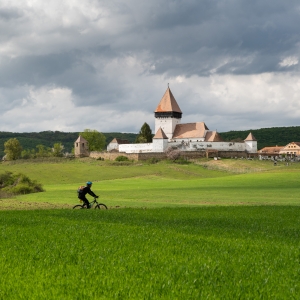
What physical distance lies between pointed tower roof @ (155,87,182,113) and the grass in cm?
10700

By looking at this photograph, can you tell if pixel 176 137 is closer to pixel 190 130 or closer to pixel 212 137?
pixel 190 130

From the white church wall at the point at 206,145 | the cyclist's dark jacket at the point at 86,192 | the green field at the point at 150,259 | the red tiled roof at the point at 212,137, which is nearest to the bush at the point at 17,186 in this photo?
the cyclist's dark jacket at the point at 86,192

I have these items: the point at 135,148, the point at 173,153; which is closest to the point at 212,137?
the point at 173,153

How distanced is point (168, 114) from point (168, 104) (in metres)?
3.24

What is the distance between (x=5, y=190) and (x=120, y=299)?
1814 inches

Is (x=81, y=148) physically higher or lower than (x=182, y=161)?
higher

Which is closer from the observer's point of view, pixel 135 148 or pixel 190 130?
pixel 135 148

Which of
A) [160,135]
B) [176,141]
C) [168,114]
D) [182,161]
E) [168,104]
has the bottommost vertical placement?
[182,161]

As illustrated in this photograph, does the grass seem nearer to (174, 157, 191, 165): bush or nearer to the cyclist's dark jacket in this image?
the cyclist's dark jacket

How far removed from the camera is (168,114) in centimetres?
12144

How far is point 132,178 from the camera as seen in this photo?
73.5 meters

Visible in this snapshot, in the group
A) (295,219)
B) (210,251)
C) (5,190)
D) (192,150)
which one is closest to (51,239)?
(210,251)

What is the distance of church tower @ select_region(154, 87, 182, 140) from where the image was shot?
12075 cm

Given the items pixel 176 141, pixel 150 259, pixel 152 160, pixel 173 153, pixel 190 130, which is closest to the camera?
pixel 150 259
